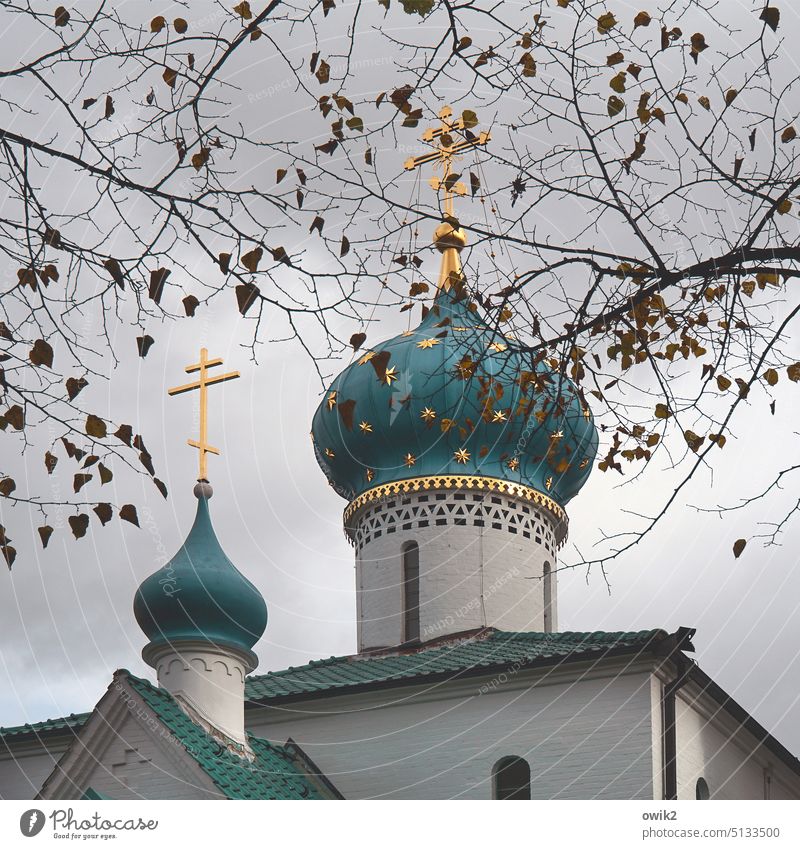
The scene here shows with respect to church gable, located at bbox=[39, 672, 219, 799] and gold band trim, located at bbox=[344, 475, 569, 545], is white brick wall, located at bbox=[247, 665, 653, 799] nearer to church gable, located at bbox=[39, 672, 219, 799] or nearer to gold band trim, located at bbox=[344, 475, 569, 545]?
church gable, located at bbox=[39, 672, 219, 799]

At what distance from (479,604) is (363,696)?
280cm

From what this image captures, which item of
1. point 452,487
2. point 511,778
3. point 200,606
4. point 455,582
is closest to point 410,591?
point 455,582

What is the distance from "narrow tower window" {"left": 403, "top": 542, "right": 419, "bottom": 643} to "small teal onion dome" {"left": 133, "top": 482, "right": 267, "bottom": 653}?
3.76m

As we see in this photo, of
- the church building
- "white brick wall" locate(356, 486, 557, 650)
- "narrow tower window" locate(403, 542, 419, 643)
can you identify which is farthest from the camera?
"narrow tower window" locate(403, 542, 419, 643)

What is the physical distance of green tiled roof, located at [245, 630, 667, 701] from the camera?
17203mm

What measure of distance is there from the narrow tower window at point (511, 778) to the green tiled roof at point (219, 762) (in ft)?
6.54

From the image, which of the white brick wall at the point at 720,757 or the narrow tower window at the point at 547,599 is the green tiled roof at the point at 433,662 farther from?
the narrow tower window at the point at 547,599

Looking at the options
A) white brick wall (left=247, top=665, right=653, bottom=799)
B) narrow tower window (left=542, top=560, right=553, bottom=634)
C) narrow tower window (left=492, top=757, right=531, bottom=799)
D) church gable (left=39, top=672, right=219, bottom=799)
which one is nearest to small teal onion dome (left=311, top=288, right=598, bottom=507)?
narrow tower window (left=542, top=560, right=553, bottom=634)

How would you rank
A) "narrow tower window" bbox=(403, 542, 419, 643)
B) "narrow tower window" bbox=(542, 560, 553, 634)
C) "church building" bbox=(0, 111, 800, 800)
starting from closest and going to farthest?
"church building" bbox=(0, 111, 800, 800) → "narrow tower window" bbox=(403, 542, 419, 643) → "narrow tower window" bbox=(542, 560, 553, 634)

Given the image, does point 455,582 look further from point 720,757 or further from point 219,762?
point 219,762

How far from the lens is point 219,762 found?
15.6 meters

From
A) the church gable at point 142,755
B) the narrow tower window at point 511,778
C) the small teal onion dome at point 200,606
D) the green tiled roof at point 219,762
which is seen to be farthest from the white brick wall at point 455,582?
the church gable at point 142,755
